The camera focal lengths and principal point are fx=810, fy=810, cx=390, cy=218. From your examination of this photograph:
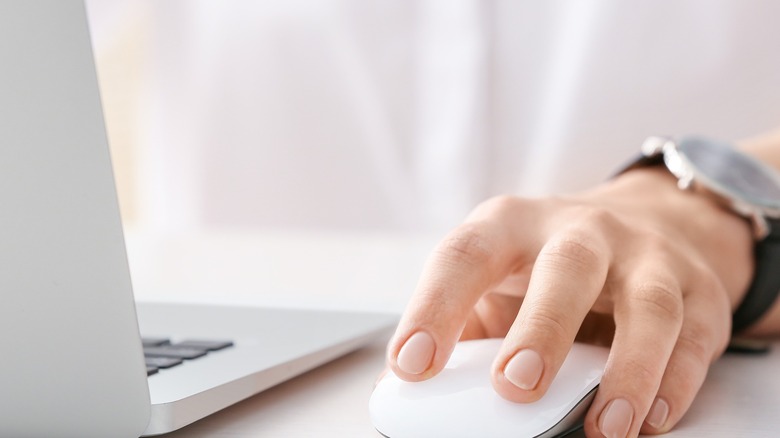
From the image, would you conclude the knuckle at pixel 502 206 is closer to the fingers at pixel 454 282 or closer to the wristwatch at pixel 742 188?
the fingers at pixel 454 282

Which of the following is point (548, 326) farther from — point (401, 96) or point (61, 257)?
point (401, 96)

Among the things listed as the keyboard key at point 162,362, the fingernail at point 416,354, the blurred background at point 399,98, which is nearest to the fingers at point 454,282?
the fingernail at point 416,354

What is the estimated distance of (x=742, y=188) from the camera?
623 millimetres

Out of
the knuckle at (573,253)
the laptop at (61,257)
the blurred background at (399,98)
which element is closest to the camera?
the laptop at (61,257)

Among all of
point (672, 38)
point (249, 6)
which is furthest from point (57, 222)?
point (249, 6)

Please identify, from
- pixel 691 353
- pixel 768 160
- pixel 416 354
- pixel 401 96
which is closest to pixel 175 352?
pixel 416 354

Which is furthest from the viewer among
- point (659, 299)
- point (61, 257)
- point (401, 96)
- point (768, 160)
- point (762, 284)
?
point (401, 96)

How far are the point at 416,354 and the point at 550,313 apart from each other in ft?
0.20

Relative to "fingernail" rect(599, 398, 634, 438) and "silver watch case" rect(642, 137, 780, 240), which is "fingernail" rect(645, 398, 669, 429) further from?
"silver watch case" rect(642, 137, 780, 240)

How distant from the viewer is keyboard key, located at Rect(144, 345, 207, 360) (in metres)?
0.42

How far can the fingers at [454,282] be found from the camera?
1.15 ft

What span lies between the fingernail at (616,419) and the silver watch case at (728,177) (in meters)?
0.32

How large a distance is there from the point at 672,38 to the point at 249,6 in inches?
30.3

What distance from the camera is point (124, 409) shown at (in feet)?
1.02
